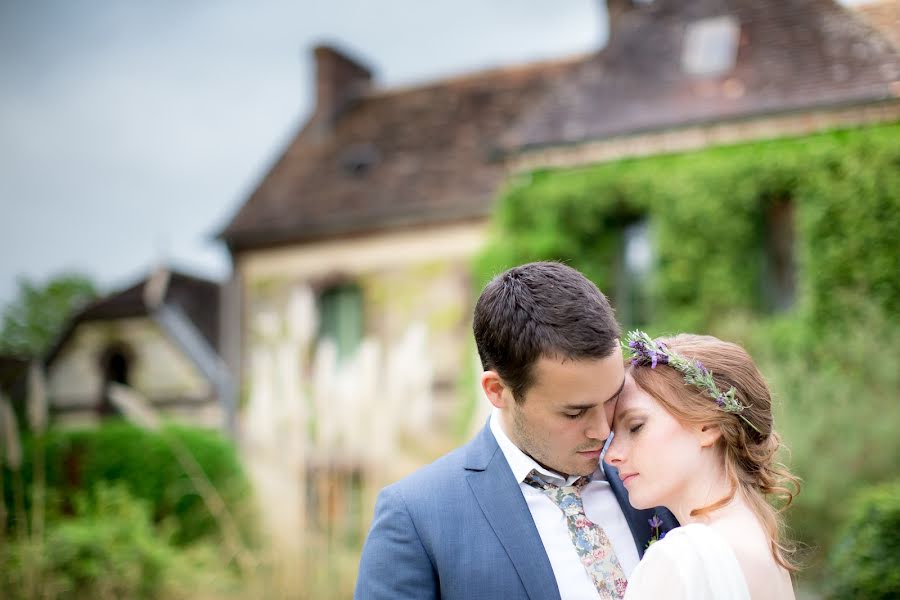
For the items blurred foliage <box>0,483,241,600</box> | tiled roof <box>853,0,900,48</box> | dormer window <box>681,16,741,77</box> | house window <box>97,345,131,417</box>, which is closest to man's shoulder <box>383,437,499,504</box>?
blurred foliage <box>0,483,241,600</box>

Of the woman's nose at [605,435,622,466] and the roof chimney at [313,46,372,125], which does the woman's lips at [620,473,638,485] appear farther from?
the roof chimney at [313,46,372,125]

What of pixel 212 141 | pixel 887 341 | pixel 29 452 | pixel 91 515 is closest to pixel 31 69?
pixel 29 452

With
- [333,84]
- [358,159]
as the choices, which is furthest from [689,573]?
[333,84]

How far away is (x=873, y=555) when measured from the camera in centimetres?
539

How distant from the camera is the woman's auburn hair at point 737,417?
8.59ft

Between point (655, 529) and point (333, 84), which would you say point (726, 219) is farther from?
point (333, 84)

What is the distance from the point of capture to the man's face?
2451mm

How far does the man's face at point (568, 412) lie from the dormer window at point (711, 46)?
452 inches

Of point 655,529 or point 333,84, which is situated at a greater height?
point 333,84

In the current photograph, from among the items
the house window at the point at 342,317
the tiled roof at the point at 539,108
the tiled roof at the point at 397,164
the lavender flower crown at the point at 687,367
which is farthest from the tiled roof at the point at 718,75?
the lavender flower crown at the point at 687,367

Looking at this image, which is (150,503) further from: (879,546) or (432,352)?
(879,546)

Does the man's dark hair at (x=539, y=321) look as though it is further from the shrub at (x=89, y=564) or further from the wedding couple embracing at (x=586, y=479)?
the shrub at (x=89, y=564)

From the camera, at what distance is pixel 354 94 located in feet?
67.3

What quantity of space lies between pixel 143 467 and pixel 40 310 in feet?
89.9
